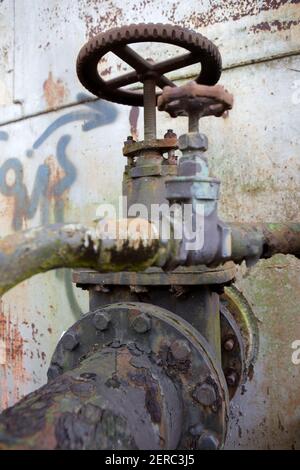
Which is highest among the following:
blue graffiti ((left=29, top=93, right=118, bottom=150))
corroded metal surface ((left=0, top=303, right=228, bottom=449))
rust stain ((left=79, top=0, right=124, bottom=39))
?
rust stain ((left=79, top=0, right=124, bottom=39))

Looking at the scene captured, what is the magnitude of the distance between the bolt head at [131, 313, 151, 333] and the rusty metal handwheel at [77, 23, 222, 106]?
50 centimetres

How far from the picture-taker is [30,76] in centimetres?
185

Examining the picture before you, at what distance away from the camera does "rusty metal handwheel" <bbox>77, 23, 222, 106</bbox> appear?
86 cm

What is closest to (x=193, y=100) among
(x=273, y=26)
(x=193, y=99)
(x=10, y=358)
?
(x=193, y=99)

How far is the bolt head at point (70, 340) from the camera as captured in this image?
0.89 meters

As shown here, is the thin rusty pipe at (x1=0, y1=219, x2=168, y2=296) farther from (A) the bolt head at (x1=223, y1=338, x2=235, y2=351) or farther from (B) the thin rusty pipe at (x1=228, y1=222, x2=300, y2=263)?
(A) the bolt head at (x1=223, y1=338, x2=235, y2=351)

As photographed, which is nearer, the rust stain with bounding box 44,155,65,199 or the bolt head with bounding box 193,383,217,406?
the bolt head with bounding box 193,383,217,406

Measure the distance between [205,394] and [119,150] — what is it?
3.30 ft

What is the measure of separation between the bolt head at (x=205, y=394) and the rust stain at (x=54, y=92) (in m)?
1.28

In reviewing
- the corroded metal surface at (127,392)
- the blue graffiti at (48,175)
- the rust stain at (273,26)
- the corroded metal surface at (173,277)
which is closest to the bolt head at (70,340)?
the corroded metal surface at (127,392)

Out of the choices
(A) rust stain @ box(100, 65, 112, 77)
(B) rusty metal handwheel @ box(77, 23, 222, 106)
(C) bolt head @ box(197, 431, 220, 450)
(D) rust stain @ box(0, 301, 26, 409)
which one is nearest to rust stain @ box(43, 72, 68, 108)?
(A) rust stain @ box(100, 65, 112, 77)

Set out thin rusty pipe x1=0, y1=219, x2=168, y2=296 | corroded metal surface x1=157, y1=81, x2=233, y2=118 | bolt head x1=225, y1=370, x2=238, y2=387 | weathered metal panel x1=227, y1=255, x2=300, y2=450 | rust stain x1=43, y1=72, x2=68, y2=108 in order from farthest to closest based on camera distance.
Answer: rust stain x1=43, y1=72, x2=68, y2=108 → weathered metal panel x1=227, y1=255, x2=300, y2=450 → bolt head x1=225, y1=370, x2=238, y2=387 → corroded metal surface x1=157, y1=81, x2=233, y2=118 → thin rusty pipe x1=0, y1=219, x2=168, y2=296

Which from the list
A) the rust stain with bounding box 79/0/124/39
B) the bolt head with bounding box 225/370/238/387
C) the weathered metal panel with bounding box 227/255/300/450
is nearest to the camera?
the bolt head with bounding box 225/370/238/387
